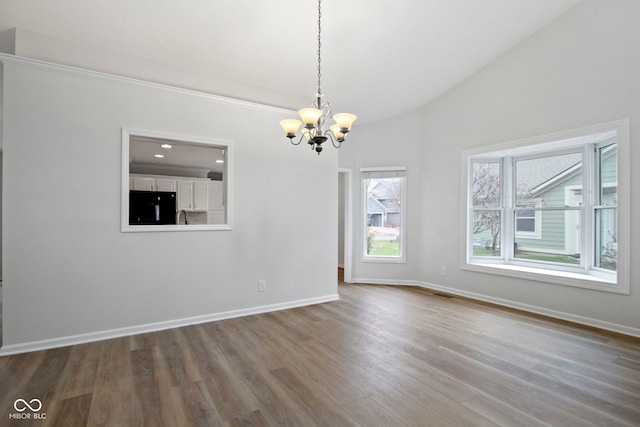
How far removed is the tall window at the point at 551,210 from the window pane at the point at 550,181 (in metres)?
0.01

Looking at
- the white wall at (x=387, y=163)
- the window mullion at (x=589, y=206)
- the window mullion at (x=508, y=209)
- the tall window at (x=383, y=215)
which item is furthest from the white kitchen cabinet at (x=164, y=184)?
the window mullion at (x=589, y=206)

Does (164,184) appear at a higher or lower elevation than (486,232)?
higher

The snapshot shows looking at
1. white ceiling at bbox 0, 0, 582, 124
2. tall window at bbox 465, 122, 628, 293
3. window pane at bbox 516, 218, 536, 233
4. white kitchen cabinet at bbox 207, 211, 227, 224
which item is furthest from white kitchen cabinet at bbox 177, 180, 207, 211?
window pane at bbox 516, 218, 536, 233

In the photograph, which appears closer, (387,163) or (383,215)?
(387,163)

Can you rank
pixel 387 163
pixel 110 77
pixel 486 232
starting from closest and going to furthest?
pixel 110 77 < pixel 486 232 < pixel 387 163

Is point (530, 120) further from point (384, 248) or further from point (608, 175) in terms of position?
point (384, 248)

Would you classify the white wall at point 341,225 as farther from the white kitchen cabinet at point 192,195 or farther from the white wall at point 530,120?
the white kitchen cabinet at point 192,195

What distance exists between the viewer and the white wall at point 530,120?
3348 mm

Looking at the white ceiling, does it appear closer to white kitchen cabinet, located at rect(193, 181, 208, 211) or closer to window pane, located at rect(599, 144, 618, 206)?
window pane, located at rect(599, 144, 618, 206)

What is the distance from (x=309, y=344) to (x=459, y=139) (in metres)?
3.82

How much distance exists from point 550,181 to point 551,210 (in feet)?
1.33

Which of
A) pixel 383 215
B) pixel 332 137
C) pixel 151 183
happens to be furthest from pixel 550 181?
pixel 151 183

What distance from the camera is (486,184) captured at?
5066mm

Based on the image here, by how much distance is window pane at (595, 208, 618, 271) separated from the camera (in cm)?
371
